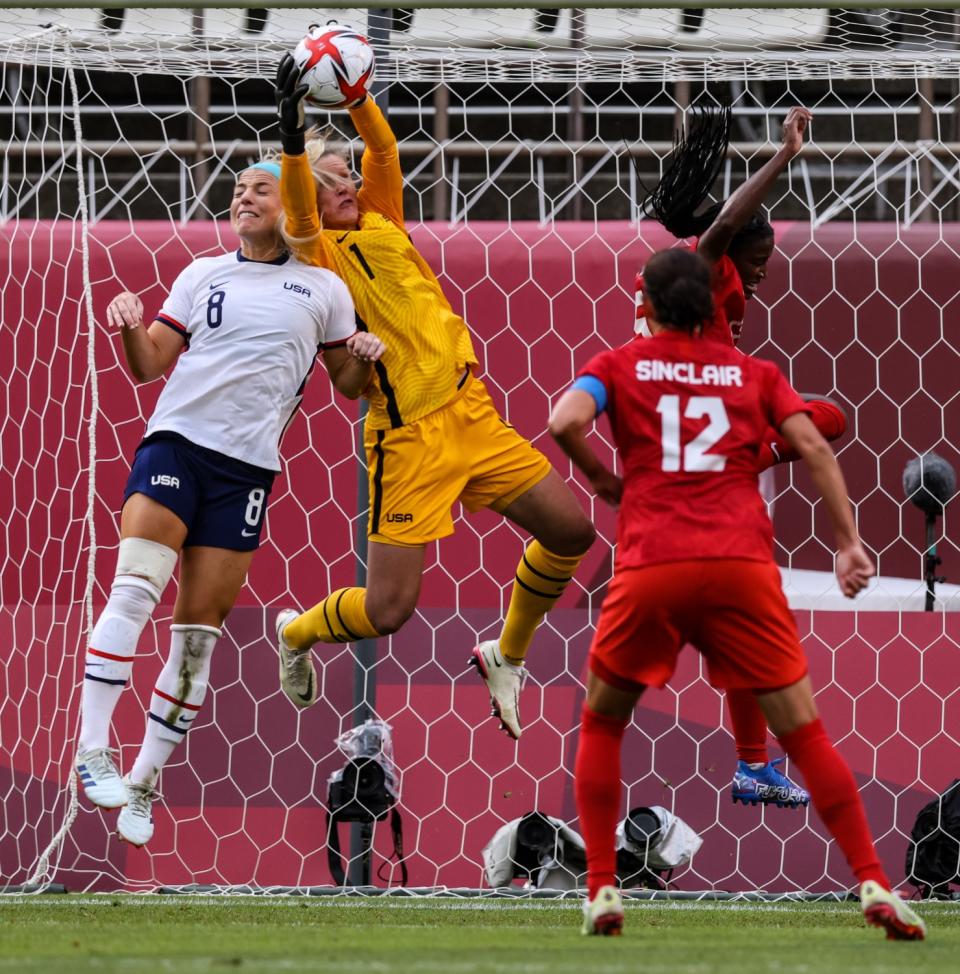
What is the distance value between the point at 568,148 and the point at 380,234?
221 centimetres

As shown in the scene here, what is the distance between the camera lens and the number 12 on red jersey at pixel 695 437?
3807 mm

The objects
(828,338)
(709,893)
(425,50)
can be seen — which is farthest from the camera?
(828,338)

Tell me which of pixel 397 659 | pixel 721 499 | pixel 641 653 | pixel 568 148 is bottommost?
pixel 397 659

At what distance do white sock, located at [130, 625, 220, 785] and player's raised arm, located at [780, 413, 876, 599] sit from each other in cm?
204

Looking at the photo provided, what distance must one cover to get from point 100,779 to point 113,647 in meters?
0.41

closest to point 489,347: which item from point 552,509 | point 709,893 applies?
point 552,509

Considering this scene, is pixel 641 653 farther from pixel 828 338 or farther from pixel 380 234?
pixel 828 338

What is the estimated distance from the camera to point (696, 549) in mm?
3732

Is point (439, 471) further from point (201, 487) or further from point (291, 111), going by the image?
point (291, 111)

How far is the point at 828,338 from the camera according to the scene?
23.3ft

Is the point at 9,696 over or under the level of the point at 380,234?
under

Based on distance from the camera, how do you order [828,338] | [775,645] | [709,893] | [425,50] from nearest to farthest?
[775,645] → [709,893] → [425,50] → [828,338]

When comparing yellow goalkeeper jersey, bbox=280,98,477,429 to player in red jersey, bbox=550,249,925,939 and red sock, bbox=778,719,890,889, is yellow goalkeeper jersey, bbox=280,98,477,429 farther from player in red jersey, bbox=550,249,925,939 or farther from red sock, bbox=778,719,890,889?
red sock, bbox=778,719,890,889

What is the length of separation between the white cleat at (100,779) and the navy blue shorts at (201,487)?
698mm
